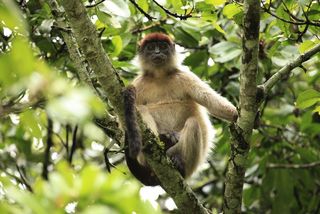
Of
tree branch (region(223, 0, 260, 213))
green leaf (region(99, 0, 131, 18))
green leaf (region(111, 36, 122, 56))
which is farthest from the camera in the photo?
green leaf (region(111, 36, 122, 56))

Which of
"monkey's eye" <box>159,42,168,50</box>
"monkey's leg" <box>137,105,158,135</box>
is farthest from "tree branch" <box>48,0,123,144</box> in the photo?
"monkey's eye" <box>159,42,168,50</box>

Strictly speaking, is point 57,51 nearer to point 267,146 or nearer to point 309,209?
point 267,146

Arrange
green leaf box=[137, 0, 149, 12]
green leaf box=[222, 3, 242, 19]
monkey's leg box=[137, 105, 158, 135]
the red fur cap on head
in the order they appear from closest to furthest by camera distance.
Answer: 1. green leaf box=[222, 3, 242, 19]
2. green leaf box=[137, 0, 149, 12]
3. monkey's leg box=[137, 105, 158, 135]
4. the red fur cap on head

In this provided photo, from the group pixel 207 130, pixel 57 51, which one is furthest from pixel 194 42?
pixel 57 51

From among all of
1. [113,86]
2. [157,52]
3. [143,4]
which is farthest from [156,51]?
[113,86]

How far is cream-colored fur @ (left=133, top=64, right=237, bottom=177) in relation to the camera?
5.77 metres

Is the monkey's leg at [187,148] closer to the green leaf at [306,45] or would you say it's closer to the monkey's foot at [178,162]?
the monkey's foot at [178,162]

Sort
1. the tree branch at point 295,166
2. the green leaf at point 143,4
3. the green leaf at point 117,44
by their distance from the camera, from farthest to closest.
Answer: the tree branch at point 295,166, the green leaf at point 117,44, the green leaf at point 143,4

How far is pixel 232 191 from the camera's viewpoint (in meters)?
4.71

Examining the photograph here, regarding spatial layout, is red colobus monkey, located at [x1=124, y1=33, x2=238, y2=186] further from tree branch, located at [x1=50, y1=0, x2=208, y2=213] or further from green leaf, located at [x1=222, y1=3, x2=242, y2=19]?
green leaf, located at [x1=222, y1=3, x2=242, y2=19]

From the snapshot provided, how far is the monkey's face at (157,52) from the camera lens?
6.49m

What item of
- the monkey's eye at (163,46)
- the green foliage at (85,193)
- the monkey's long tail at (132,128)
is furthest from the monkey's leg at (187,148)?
the green foliage at (85,193)

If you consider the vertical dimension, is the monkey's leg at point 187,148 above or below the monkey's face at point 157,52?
below

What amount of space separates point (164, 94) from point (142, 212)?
4521mm
